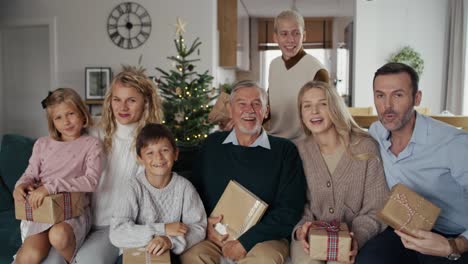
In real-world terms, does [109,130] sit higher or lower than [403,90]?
lower

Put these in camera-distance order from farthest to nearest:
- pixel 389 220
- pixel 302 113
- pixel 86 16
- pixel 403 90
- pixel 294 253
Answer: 1. pixel 86 16
2. pixel 302 113
3. pixel 294 253
4. pixel 403 90
5. pixel 389 220

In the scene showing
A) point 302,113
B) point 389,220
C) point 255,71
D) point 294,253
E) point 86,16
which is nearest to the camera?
point 389,220

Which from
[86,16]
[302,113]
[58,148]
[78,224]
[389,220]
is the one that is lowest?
[78,224]

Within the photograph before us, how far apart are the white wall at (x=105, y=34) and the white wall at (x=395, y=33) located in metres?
2.32

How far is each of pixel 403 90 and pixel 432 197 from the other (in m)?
0.46

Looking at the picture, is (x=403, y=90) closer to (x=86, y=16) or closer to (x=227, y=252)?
(x=227, y=252)

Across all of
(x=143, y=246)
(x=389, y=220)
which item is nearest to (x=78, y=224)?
(x=143, y=246)

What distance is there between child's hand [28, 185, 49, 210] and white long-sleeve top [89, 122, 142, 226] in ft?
0.98

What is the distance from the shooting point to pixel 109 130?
2057 millimetres

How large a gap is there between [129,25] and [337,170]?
4.86 m

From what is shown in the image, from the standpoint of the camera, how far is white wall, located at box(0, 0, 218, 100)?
5.91 meters

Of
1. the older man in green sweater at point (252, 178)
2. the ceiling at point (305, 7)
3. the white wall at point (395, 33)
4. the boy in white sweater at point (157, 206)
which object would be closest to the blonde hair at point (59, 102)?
the boy in white sweater at point (157, 206)

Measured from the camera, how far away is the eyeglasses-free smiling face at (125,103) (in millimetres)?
2008

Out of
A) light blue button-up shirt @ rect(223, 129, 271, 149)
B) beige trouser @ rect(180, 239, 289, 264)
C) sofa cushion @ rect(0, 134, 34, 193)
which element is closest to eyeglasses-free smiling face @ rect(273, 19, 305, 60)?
light blue button-up shirt @ rect(223, 129, 271, 149)
